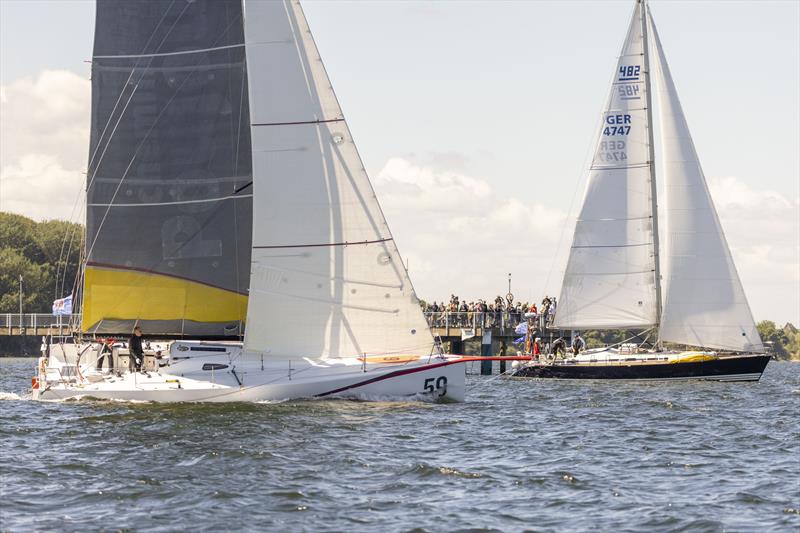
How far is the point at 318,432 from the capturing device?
26391mm

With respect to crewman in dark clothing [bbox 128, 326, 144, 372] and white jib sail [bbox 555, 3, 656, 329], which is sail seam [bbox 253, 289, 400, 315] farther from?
white jib sail [bbox 555, 3, 656, 329]

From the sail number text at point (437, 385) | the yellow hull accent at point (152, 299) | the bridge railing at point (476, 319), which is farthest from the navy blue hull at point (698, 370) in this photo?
the yellow hull accent at point (152, 299)

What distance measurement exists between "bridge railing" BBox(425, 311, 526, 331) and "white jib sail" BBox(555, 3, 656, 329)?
13.4 metres

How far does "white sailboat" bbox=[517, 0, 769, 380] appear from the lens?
47.8m

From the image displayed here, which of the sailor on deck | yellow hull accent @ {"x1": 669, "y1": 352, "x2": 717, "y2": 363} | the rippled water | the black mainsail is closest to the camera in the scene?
the rippled water

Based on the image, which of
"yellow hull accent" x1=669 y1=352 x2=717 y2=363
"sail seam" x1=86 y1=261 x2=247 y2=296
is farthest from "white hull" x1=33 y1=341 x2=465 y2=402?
"yellow hull accent" x1=669 y1=352 x2=717 y2=363

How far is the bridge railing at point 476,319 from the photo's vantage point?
63344mm

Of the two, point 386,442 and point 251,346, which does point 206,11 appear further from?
point 386,442

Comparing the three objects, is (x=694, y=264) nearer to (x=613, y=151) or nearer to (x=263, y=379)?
(x=613, y=151)

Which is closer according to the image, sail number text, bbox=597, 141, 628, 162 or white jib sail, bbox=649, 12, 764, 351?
white jib sail, bbox=649, 12, 764, 351

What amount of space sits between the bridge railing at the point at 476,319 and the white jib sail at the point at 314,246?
32076 mm

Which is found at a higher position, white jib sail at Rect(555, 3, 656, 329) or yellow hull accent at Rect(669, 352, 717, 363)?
white jib sail at Rect(555, 3, 656, 329)

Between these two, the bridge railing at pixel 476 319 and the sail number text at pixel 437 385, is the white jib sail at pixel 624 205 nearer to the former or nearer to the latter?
the bridge railing at pixel 476 319

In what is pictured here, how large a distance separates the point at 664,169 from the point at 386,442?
2643cm
